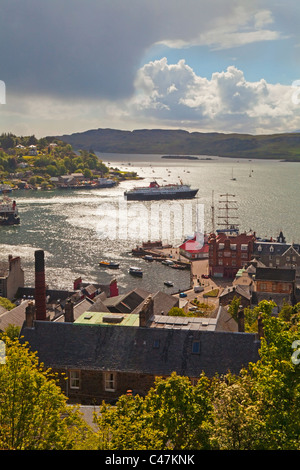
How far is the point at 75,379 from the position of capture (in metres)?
38.1

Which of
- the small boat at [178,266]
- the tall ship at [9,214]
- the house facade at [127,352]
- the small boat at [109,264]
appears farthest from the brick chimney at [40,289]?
the tall ship at [9,214]

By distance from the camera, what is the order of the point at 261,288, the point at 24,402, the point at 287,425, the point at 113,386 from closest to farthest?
the point at 287,425 → the point at 24,402 → the point at 113,386 → the point at 261,288

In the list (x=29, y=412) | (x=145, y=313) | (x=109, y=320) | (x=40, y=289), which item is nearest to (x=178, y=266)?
(x=40, y=289)

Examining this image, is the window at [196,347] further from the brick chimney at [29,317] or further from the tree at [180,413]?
the tree at [180,413]

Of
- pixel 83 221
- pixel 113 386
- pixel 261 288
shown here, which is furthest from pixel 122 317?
pixel 83 221

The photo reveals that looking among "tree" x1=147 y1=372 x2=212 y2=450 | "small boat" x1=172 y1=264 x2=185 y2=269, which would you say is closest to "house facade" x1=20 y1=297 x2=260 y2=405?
"tree" x1=147 y1=372 x2=212 y2=450

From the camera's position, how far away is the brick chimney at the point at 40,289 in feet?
171

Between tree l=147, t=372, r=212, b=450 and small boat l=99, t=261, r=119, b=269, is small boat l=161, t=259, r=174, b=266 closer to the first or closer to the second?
small boat l=99, t=261, r=119, b=269

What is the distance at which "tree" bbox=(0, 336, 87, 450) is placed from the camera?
20797mm

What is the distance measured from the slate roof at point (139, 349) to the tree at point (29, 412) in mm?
15663

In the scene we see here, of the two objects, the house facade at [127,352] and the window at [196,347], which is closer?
the house facade at [127,352]

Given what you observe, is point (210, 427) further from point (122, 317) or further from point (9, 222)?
point (9, 222)
